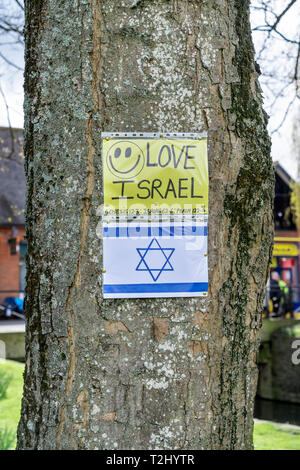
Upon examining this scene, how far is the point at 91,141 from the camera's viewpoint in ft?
5.34

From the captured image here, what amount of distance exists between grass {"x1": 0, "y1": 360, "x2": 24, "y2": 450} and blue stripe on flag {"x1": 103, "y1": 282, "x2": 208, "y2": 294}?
379 centimetres

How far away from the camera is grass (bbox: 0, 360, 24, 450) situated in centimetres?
525

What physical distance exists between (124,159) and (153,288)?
348 mm

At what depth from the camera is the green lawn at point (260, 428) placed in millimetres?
5891

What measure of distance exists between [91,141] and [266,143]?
0.52 metres

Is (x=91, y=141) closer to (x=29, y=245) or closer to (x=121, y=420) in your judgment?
(x=29, y=245)

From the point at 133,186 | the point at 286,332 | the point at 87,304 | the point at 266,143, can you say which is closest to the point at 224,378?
the point at 87,304

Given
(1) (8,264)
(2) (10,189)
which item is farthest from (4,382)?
(2) (10,189)

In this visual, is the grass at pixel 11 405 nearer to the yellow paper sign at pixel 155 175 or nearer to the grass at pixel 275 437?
the grass at pixel 275 437

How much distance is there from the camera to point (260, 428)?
7.04 meters

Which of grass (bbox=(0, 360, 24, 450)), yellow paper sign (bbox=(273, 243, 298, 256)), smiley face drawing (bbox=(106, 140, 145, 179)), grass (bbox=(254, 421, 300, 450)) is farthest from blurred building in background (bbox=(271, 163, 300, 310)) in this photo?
smiley face drawing (bbox=(106, 140, 145, 179))

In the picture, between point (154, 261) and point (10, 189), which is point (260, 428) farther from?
point (10, 189)

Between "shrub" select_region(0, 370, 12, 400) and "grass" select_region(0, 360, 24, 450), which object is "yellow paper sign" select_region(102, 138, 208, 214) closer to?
"grass" select_region(0, 360, 24, 450)

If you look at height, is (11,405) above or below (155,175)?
below
